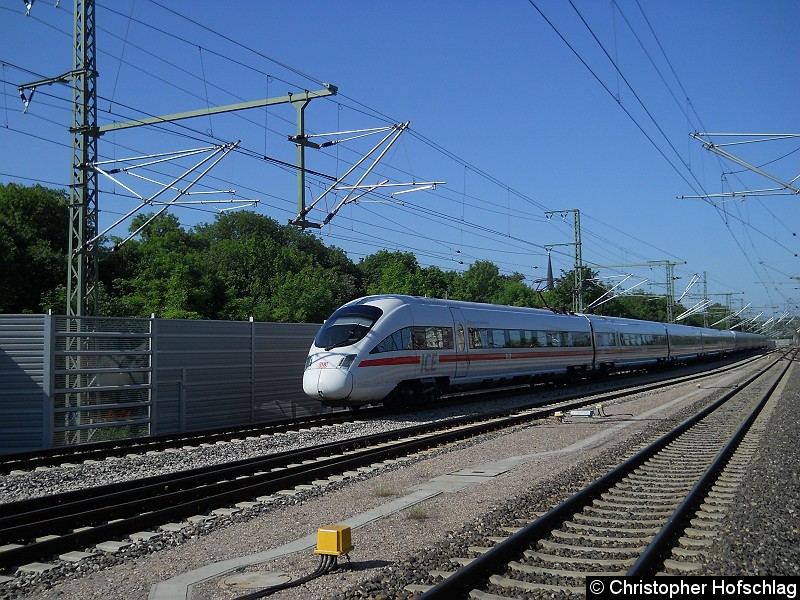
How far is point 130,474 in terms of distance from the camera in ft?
37.8

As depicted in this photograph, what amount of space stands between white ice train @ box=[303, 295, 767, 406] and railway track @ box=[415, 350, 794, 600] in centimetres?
798

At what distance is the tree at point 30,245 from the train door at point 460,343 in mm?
24465

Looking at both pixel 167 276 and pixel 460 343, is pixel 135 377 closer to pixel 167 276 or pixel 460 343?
pixel 460 343

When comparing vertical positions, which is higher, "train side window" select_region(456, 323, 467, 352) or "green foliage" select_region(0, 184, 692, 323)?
"green foliage" select_region(0, 184, 692, 323)

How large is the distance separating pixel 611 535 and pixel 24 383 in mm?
11616

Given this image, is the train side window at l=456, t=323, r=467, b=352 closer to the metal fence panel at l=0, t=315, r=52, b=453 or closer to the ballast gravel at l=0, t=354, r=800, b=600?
the ballast gravel at l=0, t=354, r=800, b=600

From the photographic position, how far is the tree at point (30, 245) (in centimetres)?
4128

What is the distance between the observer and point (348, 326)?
62.4 feet

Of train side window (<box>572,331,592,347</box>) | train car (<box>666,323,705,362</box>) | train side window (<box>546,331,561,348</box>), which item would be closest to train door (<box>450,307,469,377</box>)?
train side window (<box>546,331,561,348</box>)

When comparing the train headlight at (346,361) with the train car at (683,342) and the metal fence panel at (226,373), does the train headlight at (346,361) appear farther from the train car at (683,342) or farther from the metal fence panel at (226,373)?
the train car at (683,342)

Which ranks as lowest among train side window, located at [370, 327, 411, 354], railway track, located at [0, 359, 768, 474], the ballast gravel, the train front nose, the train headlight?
the ballast gravel

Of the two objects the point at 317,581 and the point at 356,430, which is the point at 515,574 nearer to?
the point at 317,581

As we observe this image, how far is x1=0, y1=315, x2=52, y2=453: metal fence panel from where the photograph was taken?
1441 cm

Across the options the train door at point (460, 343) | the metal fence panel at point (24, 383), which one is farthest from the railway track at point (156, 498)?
the train door at point (460, 343)
